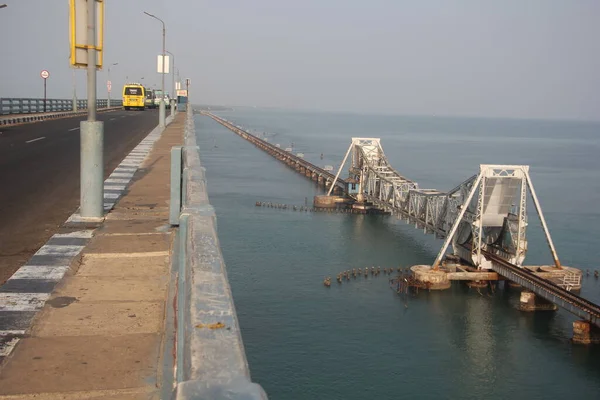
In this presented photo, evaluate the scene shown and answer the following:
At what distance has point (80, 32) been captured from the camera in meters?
11.7

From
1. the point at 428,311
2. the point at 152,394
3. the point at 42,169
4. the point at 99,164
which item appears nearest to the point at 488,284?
the point at 428,311

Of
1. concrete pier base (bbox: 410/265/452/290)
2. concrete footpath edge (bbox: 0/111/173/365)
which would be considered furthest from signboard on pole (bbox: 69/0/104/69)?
concrete pier base (bbox: 410/265/452/290)

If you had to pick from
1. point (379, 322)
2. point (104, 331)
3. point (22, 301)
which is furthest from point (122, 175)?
point (104, 331)

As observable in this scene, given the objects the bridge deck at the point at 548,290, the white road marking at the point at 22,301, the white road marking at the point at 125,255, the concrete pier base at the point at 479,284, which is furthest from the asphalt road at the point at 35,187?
the bridge deck at the point at 548,290

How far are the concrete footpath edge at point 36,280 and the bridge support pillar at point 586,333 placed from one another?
19.0 meters

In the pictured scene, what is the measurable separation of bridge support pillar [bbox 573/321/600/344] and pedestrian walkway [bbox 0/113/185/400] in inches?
768

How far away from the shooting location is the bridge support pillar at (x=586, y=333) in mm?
24641

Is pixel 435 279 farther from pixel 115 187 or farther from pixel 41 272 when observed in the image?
pixel 41 272

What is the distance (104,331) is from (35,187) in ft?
42.4

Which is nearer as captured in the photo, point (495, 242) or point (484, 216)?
point (484, 216)

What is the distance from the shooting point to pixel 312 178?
72.9 meters

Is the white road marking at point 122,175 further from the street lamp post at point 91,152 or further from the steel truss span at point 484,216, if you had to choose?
the steel truss span at point 484,216

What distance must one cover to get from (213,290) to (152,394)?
66.4 inches

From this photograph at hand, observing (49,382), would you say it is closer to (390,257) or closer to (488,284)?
(488,284)
